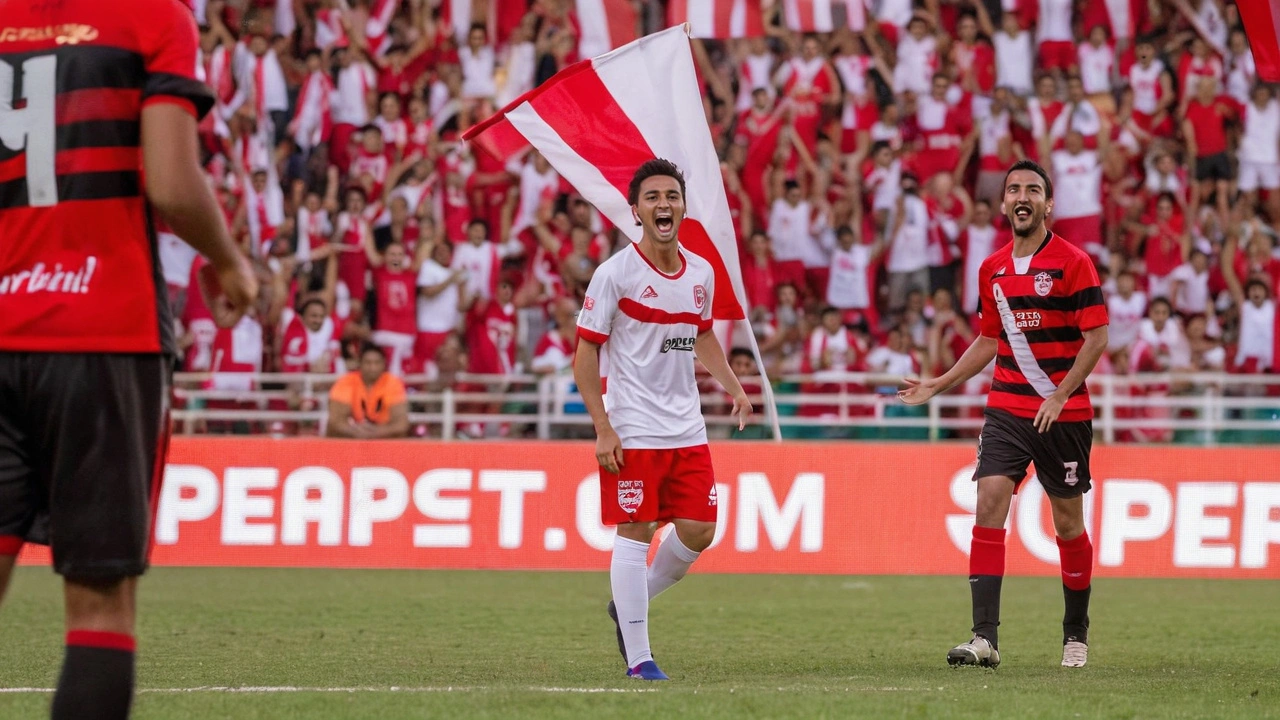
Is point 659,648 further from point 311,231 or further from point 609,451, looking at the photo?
point 311,231

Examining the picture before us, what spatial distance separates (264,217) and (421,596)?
7.76m

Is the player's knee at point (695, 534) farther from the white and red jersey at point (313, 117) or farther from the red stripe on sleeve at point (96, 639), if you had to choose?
the white and red jersey at point (313, 117)

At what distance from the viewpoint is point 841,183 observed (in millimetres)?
19266

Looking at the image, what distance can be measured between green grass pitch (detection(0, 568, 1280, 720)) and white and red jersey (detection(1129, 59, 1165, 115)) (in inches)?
305

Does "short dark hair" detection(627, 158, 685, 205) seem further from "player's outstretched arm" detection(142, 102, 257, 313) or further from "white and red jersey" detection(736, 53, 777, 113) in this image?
"white and red jersey" detection(736, 53, 777, 113)

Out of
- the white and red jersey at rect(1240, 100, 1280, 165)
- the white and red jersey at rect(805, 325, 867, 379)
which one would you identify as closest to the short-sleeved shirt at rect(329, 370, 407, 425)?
the white and red jersey at rect(805, 325, 867, 379)

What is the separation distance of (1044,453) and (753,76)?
1236 centimetres

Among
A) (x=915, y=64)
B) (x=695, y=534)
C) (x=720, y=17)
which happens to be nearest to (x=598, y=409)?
(x=695, y=534)

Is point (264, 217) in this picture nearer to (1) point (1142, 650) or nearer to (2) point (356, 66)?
(2) point (356, 66)

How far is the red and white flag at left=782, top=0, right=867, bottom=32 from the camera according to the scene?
19.0m

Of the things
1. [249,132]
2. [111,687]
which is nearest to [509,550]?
[249,132]

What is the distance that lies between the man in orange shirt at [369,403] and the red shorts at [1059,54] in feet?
29.6

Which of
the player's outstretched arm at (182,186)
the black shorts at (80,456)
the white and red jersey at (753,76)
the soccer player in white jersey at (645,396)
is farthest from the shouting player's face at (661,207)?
the white and red jersey at (753,76)

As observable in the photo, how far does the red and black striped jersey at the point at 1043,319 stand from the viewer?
825cm
